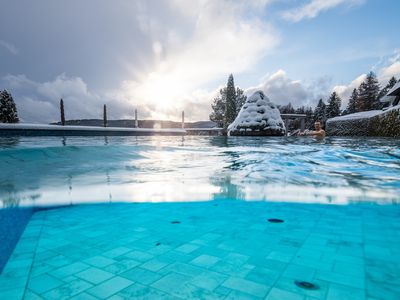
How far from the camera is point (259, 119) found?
20.2 meters

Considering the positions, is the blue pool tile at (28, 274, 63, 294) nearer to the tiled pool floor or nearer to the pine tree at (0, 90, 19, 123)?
the tiled pool floor

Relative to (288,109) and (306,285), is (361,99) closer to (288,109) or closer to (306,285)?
(288,109)

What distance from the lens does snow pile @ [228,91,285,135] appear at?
20328 mm

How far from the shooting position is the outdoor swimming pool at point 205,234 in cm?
160

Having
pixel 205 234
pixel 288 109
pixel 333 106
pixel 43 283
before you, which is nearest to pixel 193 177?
pixel 205 234

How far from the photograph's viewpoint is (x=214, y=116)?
5075 centimetres

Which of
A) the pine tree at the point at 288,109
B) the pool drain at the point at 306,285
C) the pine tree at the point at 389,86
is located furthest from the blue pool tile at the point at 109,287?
the pine tree at the point at 288,109

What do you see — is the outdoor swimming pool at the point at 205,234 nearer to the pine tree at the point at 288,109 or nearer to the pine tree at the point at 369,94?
the pine tree at the point at 369,94

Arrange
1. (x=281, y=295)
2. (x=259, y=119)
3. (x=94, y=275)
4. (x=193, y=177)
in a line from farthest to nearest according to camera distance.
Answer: (x=259, y=119) < (x=193, y=177) < (x=94, y=275) < (x=281, y=295)

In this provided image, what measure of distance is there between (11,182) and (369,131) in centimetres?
1990

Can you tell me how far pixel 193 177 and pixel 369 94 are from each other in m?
53.5

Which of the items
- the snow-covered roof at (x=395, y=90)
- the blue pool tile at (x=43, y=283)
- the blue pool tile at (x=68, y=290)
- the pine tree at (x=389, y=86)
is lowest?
the blue pool tile at (x=43, y=283)

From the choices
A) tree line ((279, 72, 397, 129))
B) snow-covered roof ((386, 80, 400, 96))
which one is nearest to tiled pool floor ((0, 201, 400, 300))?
Answer: snow-covered roof ((386, 80, 400, 96))

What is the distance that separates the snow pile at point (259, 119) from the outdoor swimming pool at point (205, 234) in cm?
1426
